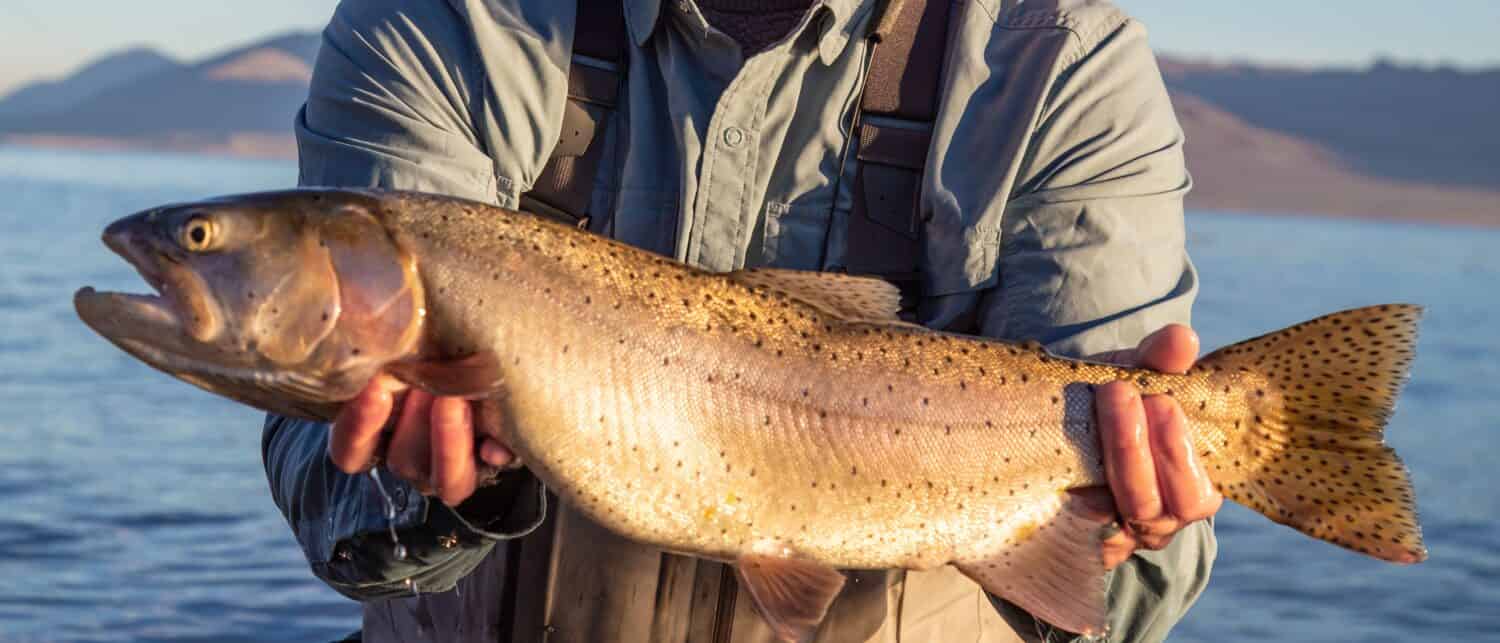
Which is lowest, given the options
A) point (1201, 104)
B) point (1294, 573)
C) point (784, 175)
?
point (1201, 104)

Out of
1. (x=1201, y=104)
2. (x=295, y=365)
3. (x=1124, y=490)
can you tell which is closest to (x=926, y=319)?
(x=1124, y=490)

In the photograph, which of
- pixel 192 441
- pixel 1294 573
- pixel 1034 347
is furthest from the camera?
pixel 192 441

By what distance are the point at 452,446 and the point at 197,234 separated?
534 mm

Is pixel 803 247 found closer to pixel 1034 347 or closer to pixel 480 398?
pixel 1034 347

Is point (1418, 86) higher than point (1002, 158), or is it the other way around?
point (1002, 158)

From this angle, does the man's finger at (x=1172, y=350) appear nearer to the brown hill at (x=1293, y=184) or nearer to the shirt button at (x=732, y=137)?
the shirt button at (x=732, y=137)

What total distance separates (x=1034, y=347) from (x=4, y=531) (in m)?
8.56

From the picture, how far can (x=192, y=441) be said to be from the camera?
516 inches

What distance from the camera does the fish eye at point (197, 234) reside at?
2.65 m

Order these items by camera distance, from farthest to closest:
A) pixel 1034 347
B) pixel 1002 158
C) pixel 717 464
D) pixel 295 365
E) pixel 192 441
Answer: pixel 192 441 → pixel 1002 158 → pixel 1034 347 → pixel 717 464 → pixel 295 365

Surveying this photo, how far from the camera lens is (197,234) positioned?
2.66 metres

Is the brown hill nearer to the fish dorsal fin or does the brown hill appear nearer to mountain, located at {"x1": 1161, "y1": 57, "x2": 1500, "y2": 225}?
mountain, located at {"x1": 1161, "y1": 57, "x2": 1500, "y2": 225}

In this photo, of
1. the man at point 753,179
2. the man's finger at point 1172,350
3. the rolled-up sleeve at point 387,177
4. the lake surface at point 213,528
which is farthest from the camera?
the lake surface at point 213,528

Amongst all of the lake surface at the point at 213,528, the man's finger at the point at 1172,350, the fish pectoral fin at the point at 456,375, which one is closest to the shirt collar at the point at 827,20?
the man's finger at the point at 1172,350
